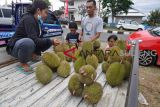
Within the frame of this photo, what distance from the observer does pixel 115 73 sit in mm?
2713

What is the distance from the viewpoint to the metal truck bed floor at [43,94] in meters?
2.38

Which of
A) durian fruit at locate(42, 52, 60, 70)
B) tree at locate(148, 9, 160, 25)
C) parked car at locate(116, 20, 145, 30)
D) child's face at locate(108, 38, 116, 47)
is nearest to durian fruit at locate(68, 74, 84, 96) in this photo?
durian fruit at locate(42, 52, 60, 70)

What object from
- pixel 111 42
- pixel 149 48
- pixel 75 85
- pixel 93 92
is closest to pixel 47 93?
pixel 75 85

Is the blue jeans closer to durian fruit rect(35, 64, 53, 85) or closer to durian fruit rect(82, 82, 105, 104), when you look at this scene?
durian fruit rect(35, 64, 53, 85)

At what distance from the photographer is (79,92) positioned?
240cm

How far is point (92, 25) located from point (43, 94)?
8.22 feet

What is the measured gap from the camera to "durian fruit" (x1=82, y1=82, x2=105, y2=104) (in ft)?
7.11

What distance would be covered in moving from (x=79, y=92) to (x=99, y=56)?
5.02ft

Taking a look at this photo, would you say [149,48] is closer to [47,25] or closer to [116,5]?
[47,25]

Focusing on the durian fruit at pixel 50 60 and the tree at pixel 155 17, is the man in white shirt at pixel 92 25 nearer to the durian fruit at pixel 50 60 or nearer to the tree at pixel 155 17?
the durian fruit at pixel 50 60

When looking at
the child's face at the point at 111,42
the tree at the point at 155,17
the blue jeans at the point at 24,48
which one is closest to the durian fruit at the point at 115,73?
the blue jeans at the point at 24,48

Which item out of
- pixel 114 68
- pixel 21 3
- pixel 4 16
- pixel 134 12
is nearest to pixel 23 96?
pixel 114 68

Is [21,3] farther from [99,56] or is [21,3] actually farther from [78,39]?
[99,56]

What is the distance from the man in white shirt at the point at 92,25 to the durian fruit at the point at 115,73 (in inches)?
75.0
